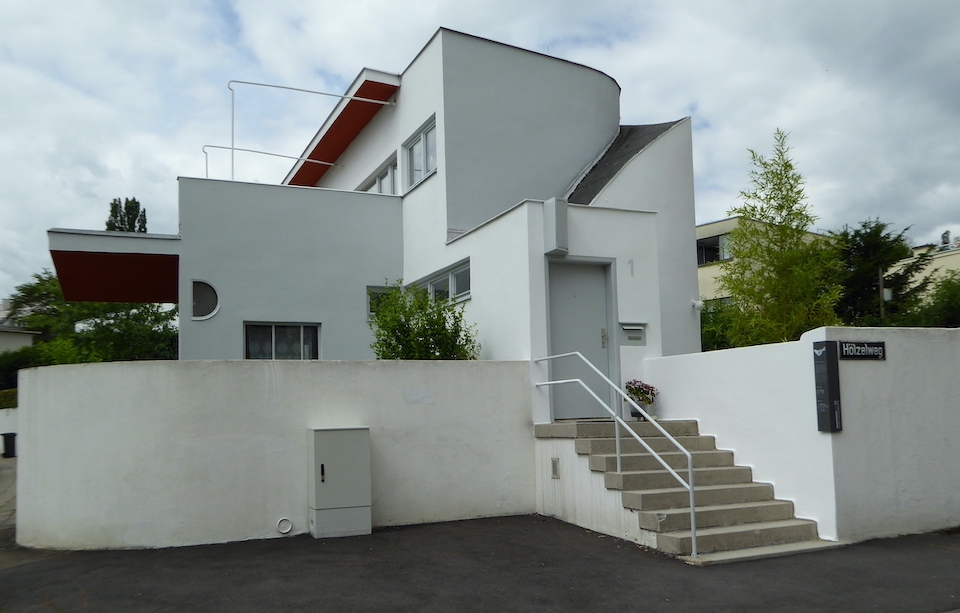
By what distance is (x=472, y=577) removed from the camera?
6.53m

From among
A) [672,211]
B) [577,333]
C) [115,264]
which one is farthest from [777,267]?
[115,264]

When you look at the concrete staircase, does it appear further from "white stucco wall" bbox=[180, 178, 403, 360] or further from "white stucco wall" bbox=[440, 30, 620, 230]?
"white stucco wall" bbox=[180, 178, 403, 360]

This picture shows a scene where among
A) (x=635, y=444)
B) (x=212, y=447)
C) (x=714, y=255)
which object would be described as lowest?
(x=635, y=444)

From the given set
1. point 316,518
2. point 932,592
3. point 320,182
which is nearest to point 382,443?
point 316,518

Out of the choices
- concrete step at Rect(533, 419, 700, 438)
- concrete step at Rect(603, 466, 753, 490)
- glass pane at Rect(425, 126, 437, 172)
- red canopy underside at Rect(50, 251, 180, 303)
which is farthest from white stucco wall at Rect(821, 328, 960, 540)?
red canopy underside at Rect(50, 251, 180, 303)

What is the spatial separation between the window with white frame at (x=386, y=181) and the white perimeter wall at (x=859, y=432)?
866 centimetres

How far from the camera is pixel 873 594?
6.04 metres

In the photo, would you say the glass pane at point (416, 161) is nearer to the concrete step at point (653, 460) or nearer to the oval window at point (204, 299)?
the oval window at point (204, 299)

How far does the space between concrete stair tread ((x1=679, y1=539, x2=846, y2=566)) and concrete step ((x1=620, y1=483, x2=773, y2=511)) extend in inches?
26.5

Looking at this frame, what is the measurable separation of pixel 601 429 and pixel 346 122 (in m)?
10.3

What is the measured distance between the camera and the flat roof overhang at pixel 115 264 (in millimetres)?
12383

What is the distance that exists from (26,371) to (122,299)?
27.1ft

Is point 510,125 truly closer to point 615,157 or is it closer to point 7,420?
point 615,157

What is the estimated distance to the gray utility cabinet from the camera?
26.6 ft
